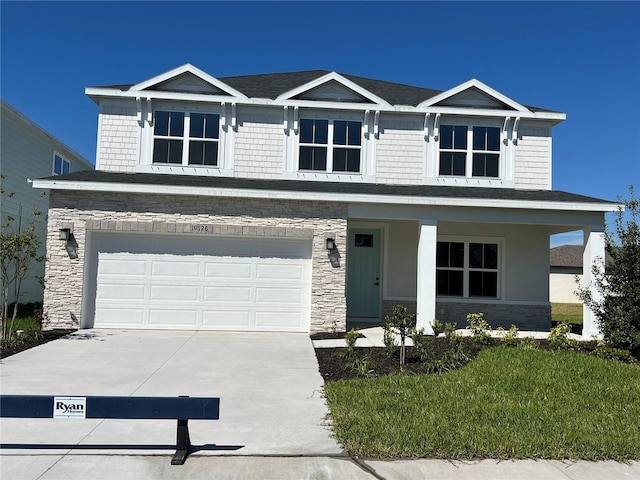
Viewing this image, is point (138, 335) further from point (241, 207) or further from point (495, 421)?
point (495, 421)

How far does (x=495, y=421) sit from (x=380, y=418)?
128 centimetres

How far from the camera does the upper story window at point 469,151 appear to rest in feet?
44.5

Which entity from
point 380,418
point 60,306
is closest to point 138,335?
point 60,306

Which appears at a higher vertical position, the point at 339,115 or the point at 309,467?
the point at 339,115

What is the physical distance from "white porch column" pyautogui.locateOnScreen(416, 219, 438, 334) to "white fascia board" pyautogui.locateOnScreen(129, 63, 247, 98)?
6.37 m

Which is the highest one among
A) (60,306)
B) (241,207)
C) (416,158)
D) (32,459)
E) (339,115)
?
(339,115)

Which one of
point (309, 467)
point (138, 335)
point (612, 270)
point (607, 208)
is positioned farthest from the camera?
point (607, 208)

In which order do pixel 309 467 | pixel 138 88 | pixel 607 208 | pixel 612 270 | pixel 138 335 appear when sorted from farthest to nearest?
1. pixel 138 88
2. pixel 607 208
3. pixel 138 335
4. pixel 612 270
5. pixel 309 467

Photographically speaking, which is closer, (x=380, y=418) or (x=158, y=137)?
(x=380, y=418)

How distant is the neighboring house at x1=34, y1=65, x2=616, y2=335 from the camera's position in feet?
37.4

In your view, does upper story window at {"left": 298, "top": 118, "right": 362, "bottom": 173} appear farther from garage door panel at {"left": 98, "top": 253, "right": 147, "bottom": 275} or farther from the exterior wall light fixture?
garage door panel at {"left": 98, "top": 253, "right": 147, "bottom": 275}

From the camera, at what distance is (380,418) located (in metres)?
5.21

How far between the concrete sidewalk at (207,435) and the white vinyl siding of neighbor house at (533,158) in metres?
9.15

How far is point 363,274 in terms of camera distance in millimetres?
13922
